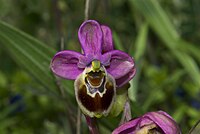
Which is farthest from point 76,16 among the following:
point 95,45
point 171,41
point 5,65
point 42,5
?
point 95,45

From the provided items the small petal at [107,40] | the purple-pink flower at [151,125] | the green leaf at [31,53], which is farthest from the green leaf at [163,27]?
the purple-pink flower at [151,125]

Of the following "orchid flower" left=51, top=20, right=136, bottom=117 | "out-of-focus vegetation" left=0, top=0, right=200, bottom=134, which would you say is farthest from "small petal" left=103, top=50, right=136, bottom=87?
"out-of-focus vegetation" left=0, top=0, right=200, bottom=134

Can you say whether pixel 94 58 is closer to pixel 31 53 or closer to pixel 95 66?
pixel 95 66

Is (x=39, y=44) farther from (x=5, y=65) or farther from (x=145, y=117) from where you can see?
(x=5, y=65)

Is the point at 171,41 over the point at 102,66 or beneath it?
beneath

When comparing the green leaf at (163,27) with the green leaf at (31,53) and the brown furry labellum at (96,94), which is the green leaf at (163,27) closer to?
the green leaf at (31,53)

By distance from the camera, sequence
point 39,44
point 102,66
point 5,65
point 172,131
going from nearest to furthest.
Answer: point 172,131
point 102,66
point 39,44
point 5,65

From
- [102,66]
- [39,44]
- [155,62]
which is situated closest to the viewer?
[102,66]

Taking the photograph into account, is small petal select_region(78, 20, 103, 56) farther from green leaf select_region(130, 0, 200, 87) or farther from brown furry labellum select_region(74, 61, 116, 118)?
green leaf select_region(130, 0, 200, 87)
